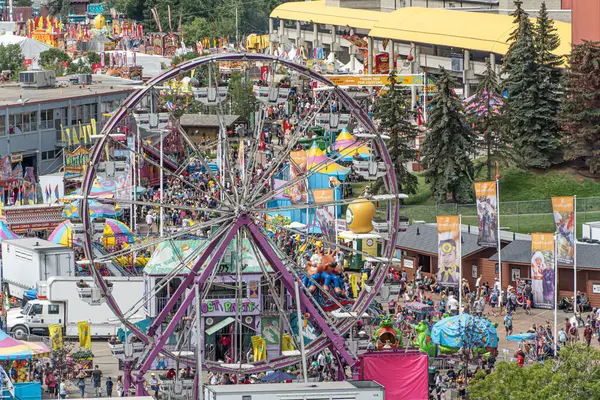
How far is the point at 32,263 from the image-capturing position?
61094 mm

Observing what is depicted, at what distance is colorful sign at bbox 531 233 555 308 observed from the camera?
57.1 meters

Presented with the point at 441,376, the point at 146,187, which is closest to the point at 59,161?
the point at 146,187

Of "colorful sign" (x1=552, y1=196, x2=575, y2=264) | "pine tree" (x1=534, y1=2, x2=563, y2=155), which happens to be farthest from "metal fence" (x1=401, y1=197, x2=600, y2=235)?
"colorful sign" (x1=552, y1=196, x2=575, y2=264)

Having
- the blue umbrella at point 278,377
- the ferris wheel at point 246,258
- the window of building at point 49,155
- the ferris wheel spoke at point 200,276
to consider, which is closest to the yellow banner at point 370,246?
the ferris wheel at point 246,258

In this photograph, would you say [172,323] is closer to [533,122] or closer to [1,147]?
[533,122]

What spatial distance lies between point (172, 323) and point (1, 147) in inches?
1771

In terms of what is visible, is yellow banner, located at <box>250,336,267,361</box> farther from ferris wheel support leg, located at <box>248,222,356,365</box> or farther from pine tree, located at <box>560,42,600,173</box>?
pine tree, located at <box>560,42,600,173</box>

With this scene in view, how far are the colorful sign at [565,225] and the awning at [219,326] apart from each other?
12.3m

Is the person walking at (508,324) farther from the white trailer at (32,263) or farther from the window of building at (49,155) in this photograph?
the window of building at (49,155)

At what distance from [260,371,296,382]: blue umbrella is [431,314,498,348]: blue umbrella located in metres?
5.42

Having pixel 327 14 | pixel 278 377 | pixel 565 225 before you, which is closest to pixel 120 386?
pixel 278 377

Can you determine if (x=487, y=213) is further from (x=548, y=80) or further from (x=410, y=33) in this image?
(x=410, y=33)

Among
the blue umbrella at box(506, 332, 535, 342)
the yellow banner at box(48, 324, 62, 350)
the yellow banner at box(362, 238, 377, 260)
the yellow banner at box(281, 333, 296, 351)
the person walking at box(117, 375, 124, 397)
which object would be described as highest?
the yellow banner at box(362, 238, 377, 260)

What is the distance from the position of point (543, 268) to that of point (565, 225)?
185 cm
